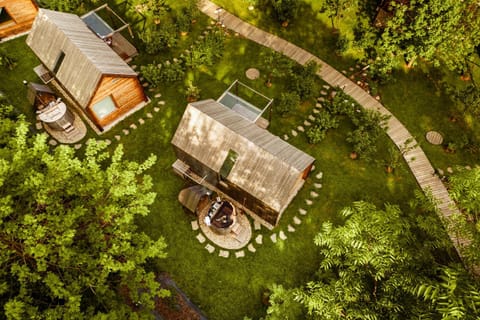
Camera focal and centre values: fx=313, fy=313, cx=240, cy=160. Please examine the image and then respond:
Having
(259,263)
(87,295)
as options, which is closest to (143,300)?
(87,295)

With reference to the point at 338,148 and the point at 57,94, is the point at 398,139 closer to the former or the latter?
the point at 338,148

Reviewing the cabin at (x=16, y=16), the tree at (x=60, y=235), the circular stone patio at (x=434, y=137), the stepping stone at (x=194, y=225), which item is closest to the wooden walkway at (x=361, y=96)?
the circular stone patio at (x=434, y=137)

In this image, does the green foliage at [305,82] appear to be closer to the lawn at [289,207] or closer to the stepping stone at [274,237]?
the lawn at [289,207]

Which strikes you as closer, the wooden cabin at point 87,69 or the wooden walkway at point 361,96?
the wooden cabin at point 87,69

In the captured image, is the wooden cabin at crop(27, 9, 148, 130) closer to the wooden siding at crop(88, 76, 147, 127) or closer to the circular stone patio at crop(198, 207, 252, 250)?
the wooden siding at crop(88, 76, 147, 127)

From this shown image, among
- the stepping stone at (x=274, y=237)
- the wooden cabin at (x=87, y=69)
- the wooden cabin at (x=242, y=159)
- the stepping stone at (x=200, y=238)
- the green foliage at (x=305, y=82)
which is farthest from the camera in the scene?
the green foliage at (x=305, y=82)

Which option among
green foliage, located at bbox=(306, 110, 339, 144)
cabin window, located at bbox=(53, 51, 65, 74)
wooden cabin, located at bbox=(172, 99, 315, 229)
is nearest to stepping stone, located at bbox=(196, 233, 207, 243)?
wooden cabin, located at bbox=(172, 99, 315, 229)
